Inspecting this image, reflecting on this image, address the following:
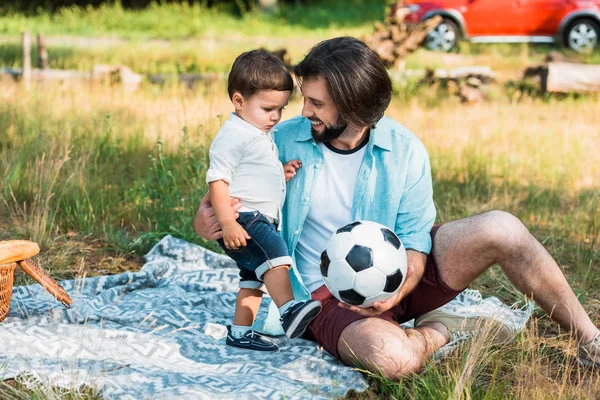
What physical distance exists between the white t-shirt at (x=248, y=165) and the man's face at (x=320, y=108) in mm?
259

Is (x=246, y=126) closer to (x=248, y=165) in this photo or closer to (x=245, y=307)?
(x=248, y=165)

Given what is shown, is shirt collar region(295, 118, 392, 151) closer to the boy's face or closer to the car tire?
the boy's face

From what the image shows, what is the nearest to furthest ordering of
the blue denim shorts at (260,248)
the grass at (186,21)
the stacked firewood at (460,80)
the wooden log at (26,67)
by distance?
the blue denim shorts at (260,248)
the wooden log at (26,67)
the stacked firewood at (460,80)
the grass at (186,21)

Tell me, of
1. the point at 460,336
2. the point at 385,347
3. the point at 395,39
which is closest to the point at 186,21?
the point at 395,39

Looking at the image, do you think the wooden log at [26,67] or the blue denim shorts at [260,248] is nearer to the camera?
the blue denim shorts at [260,248]

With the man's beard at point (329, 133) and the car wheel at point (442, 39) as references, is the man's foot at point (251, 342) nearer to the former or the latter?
the man's beard at point (329, 133)

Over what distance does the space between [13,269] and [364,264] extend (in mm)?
1693

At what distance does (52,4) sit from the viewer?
23062 mm

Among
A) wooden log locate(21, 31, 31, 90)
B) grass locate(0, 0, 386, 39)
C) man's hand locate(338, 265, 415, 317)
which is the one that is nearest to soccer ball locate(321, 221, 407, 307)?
man's hand locate(338, 265, 415, 317)

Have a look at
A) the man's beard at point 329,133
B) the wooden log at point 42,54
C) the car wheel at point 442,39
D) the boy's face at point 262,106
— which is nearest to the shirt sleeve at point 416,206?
the man's beard at point 329,133

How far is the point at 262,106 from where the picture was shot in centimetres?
385

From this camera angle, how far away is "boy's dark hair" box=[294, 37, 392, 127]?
3668 mm

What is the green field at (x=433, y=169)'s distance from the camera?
375 centimetres

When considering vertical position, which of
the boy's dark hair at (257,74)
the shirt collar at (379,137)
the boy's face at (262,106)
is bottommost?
the shirt collar at (379,137)
